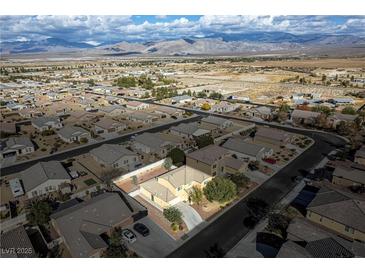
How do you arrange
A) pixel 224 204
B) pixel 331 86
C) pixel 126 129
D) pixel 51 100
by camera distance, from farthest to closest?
pixel 331 86, pixel 51 100, pixel 126 129, pixel 224 204

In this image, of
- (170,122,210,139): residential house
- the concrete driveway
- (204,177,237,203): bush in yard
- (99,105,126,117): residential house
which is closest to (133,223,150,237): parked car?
the concrete driveway

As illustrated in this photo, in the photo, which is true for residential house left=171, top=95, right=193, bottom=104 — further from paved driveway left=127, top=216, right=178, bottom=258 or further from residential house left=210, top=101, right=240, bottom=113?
paved driveway left=127, top=216, right=178, bottom=258

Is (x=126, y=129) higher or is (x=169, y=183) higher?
(x=169, y=183)

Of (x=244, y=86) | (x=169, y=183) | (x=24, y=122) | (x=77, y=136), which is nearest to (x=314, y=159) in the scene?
(x=169, y=183)

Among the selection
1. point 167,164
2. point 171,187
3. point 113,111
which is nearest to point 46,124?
point 113,111

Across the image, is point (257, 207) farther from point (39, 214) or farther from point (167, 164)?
point (39, 214)

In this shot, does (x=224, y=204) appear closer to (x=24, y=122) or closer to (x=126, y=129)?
(x=126, y=129)
